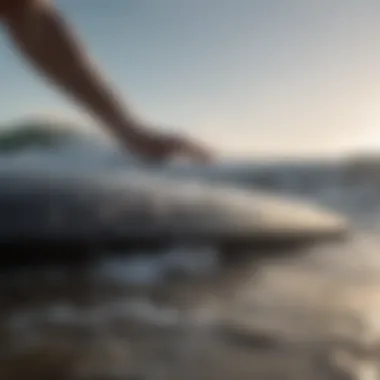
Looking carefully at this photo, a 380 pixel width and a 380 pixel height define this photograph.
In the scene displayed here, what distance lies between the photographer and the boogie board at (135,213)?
2.02ft

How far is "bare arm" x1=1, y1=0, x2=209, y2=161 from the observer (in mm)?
696

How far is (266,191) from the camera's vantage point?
685mm

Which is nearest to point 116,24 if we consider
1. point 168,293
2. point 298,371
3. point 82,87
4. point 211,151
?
point 82,87

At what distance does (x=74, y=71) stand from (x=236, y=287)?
0.31 metres

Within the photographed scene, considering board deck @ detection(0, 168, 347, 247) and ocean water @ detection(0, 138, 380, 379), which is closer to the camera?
ocean water @ detection(0, 138, 380, 379)

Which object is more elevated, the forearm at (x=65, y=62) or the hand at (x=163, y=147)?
the forearm at (x=65, y=62)

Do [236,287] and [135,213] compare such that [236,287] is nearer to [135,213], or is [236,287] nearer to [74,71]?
[135,213]

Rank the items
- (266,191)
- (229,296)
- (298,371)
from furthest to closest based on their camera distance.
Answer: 1. (266,191)
2. (229,296)
3. (298,371)

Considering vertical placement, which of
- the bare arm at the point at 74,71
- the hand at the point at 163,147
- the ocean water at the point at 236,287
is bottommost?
the ocean water at the point at 236,287

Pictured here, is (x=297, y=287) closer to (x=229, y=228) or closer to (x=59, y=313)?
(x=229, y=228)

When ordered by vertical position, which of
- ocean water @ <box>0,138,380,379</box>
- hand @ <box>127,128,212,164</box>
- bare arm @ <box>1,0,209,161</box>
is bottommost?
ocean water @ <box>0,138,380,379</box>

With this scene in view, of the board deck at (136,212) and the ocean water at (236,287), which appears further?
the board deck at (136,212)

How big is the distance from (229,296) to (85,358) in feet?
0.53

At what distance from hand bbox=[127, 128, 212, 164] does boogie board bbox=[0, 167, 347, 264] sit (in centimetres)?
3
